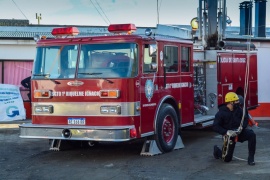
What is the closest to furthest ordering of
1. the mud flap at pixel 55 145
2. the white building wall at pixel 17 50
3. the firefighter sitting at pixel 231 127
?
the firefighter sitting at pixel 231 127
the mud flap at pixel 55 145
the white building wall at pixel 17 50

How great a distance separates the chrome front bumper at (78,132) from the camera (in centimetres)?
873

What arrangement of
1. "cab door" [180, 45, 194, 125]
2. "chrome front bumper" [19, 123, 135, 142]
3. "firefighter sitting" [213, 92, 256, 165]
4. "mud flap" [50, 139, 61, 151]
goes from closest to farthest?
"firefighter sitting" [213, 92, 256, 165], "chrome front bumper" [19, 123, 135, 142], "mud flap" [50, 139, 61, 151], "cab door" [180, 45, 194, 125]

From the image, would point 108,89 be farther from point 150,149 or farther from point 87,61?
point 150,149

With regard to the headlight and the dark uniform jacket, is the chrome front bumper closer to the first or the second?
the headlight

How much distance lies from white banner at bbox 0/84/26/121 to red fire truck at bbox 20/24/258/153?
263 inches

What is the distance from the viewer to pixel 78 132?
9.04m

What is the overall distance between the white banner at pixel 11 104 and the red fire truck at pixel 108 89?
21.9ft

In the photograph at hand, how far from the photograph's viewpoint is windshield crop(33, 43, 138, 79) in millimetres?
9070

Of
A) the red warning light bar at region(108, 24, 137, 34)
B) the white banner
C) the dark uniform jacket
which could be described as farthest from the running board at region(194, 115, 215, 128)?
the white banner

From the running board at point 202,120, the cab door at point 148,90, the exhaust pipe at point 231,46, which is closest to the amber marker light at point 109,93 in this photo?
the cab door at point 148,90

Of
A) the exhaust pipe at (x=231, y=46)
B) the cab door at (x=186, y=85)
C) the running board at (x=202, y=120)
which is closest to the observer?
the cab door at (x=186, y=85)

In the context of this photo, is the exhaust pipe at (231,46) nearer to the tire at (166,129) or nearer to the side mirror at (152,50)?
the tire at (166,129)

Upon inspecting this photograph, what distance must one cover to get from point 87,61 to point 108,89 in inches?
30.9

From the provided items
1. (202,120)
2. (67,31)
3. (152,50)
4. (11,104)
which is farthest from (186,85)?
(11,104)
